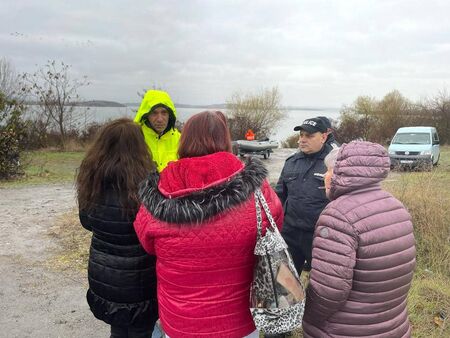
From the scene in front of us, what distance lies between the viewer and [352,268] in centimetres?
188

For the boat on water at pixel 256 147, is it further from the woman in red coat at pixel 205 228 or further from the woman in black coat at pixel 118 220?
the woman in red coat at pixel 205 228

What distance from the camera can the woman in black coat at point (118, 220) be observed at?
236 cm

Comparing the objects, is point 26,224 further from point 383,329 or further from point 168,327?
point 383,329

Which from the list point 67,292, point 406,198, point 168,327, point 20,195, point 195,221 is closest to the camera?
point 195,221

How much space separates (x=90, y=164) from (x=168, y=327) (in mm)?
968

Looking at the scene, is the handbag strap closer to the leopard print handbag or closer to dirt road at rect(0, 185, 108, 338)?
the leopard print handbag

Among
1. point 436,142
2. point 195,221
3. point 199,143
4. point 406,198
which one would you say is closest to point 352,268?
point 195,221

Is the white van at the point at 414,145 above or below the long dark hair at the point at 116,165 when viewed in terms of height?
below

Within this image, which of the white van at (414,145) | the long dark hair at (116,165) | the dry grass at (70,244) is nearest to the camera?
the long dark hair at (116,165)

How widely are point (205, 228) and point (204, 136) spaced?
1.37 ft

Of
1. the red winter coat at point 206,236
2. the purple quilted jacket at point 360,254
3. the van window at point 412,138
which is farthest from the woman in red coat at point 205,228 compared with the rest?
the van window at point 412,138

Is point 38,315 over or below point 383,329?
below

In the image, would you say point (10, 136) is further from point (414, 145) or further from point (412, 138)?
point (412, 138)

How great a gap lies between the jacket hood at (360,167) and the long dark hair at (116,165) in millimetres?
1044
